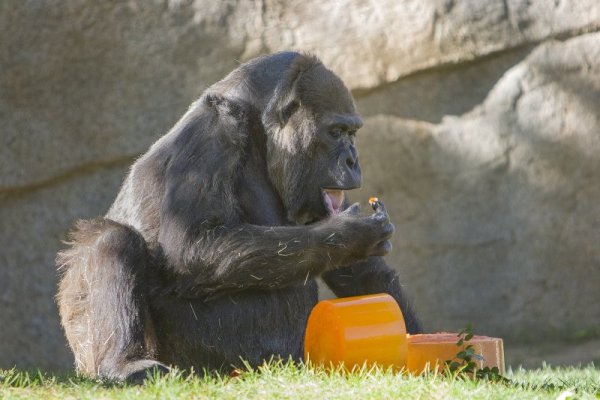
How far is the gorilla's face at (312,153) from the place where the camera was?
529cm

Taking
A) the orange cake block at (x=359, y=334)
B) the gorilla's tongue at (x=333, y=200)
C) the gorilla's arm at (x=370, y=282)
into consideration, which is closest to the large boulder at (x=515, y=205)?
the gorilla's arm at (x=370, y=282)

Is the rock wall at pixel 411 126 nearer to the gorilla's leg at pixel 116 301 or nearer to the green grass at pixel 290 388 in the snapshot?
the gorilla's leg at pixel 116 301

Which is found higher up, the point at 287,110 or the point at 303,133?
the point at 287,110

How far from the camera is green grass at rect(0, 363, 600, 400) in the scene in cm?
386

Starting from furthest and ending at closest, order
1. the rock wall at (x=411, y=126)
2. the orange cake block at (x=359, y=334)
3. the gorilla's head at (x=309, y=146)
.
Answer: the rock wall at (x=411, y=126), the gorilla's head at (x=309, y=146), the orange cake block at (x=359, y=334)

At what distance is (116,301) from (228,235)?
61cm

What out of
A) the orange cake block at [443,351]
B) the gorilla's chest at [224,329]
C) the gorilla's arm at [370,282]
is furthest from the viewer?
the gorilla's arm at [370,282]

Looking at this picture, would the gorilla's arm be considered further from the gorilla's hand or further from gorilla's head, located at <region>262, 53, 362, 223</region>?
the gorilla's hand

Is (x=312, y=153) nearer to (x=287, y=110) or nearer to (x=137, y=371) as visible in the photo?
(x=287, y=110)

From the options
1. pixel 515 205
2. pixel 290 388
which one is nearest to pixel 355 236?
pixel 290 388

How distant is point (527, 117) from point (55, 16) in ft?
11.4

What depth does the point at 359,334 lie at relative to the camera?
14.9 ft

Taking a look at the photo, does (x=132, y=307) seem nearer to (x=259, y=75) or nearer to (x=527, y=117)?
(x=259, y=75)

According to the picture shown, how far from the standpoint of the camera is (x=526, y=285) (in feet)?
25.0
